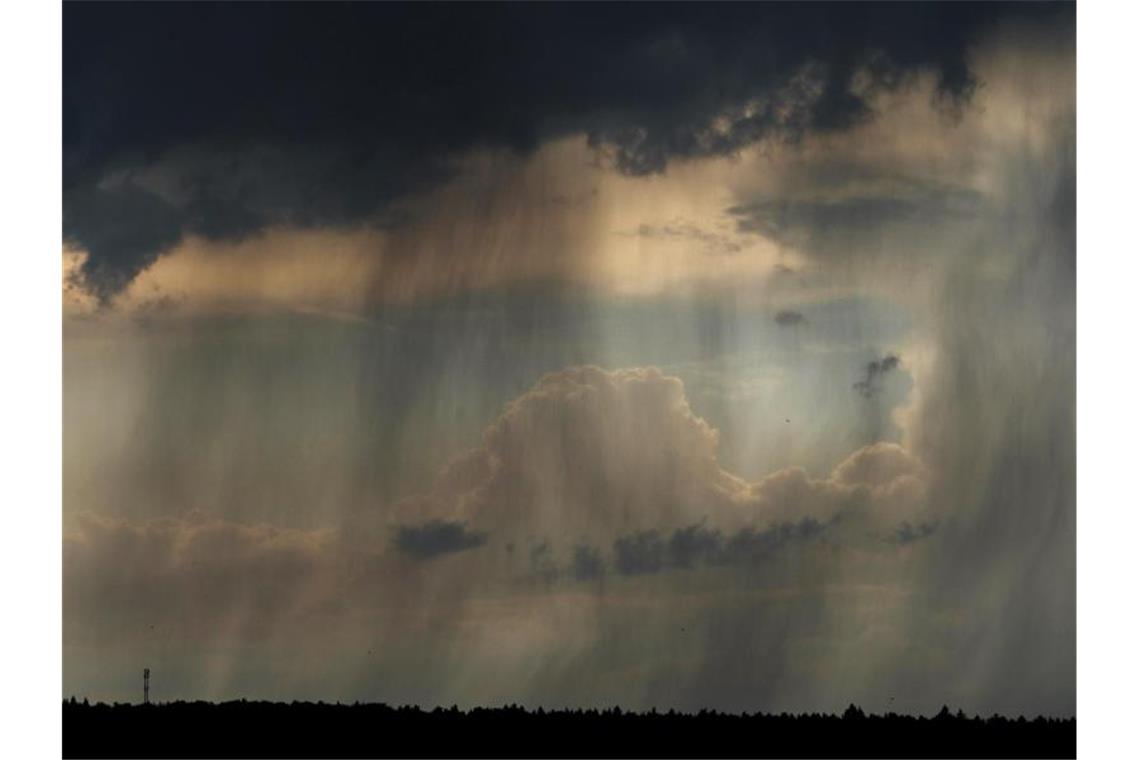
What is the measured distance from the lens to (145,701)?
40250 mm

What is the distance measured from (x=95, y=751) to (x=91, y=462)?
750cm

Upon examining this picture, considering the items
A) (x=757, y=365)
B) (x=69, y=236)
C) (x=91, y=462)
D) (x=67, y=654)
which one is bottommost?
(x=67, y=654)

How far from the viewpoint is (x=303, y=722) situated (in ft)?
136

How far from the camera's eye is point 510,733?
4094cm

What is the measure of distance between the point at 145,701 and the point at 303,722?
13.2ft

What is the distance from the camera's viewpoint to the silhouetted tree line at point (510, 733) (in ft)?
132

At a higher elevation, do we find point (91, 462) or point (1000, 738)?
point (91, 462)

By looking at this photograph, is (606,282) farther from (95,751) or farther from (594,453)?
(95,751)

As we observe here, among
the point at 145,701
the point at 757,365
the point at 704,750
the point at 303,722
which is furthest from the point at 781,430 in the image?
the point at 145,701

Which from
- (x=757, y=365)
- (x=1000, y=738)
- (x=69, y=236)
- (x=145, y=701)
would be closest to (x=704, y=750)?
(x=1000, y=738)

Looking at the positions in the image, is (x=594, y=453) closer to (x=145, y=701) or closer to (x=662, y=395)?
(x=662, y=395)

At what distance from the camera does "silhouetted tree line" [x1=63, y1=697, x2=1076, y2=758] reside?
40.2m

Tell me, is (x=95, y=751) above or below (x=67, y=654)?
below
